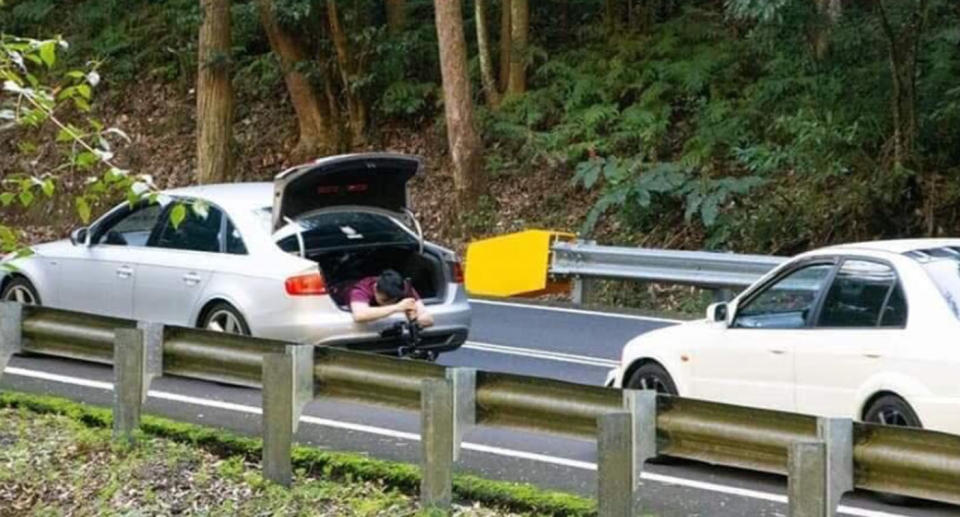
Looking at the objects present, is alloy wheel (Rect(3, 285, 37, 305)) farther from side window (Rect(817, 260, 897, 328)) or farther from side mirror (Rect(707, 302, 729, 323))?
side window (Rect(817, 260, 897, 328))

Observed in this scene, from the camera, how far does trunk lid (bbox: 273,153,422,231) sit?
13.1 meters

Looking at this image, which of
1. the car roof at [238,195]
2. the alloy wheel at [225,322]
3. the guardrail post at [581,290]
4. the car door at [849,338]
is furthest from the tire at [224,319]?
the guardrail post at [581,290]

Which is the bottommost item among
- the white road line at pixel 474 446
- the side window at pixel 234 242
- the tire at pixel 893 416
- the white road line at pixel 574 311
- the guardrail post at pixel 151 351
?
the white road line at pixel 474 446

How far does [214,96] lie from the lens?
86.6ft

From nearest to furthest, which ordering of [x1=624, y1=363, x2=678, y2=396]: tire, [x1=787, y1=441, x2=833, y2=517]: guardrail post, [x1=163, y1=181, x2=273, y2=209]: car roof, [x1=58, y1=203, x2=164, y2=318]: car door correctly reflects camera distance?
[x1=787, y1=441, x2=833, y2=517]: guardrail post < [x1=624, y1=363, x2=678, y2=396]: tire < [x1=163, y1=181, x2=273, y2=209]: car roof < [x1=58, y1=203, x2=164, y2=318]: car door

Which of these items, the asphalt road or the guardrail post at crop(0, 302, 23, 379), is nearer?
the asphalt road

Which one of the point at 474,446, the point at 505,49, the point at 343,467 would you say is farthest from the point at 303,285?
the point at 505,49

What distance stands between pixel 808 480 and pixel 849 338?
9.19 feet

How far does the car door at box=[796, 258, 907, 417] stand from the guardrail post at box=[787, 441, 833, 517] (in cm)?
249

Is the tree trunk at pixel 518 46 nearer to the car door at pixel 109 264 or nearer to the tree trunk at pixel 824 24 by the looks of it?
the tree trunk at pixel 824 24

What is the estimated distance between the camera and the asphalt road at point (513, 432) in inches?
376

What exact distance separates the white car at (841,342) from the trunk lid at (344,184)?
3.16m

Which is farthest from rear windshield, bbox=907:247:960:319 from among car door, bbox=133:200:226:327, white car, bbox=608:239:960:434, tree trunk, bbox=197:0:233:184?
tree trunk, bbox=197:0:233:184

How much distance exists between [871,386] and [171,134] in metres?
23.3
